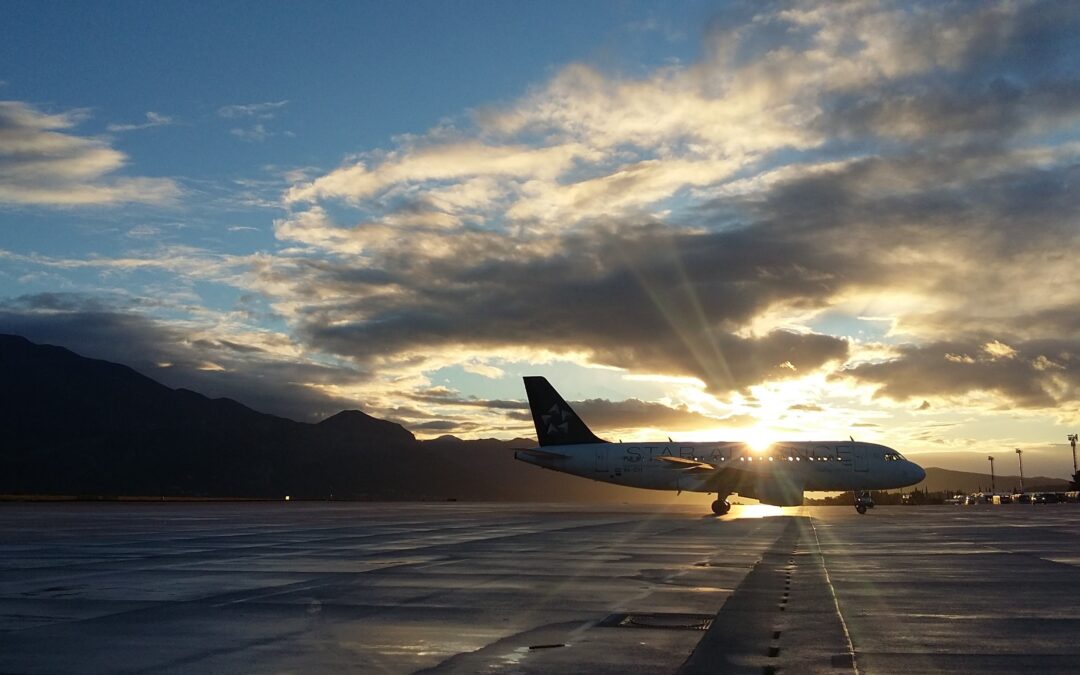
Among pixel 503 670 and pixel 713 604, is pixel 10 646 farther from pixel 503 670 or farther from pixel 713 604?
pixel 713 604

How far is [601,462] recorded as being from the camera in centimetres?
6731

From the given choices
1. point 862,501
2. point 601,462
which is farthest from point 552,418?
point 862,501

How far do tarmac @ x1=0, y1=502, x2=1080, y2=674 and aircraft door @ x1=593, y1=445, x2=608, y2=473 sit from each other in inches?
1732

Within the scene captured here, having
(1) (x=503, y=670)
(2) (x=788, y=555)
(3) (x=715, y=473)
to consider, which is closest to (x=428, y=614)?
(1) (x=503, y=670)

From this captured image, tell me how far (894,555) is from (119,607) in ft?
53.1

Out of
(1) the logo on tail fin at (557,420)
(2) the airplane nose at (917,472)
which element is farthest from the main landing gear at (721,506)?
(1) the logo on tail fin at (557,420)

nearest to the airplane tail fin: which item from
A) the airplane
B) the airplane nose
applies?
the airplane

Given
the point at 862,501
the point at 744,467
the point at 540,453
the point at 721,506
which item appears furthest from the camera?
the point at 540,453

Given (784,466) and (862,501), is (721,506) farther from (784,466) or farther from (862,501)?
(862,501)

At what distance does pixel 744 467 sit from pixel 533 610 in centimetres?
4976

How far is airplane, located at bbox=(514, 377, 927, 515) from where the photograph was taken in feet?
194

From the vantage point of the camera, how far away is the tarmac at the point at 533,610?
832cm

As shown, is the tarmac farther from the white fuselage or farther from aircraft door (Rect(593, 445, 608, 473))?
aircraft door (Rect(593, 445, 608, 473))

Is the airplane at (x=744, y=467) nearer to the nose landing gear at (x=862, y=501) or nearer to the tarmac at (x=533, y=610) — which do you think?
the nose landing gear at (x=862, y=501)
